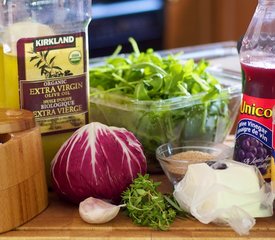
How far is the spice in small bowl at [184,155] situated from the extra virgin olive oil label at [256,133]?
0.22 feet

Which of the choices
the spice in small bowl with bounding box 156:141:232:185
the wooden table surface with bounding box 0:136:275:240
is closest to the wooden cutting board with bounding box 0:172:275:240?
the wooden table surface with bounding box 0:136:275:240

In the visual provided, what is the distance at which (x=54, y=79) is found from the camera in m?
1.13

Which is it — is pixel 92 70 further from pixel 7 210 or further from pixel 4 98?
pixel 7 210

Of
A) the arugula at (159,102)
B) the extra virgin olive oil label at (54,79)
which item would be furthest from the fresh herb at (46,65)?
the arugula at (159,102)

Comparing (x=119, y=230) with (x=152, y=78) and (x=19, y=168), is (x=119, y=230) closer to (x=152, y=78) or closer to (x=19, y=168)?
(x=19, y=168)

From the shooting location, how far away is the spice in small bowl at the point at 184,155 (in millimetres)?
1130

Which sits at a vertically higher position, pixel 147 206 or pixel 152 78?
pixel 152 78

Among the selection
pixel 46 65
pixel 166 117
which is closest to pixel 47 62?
pixel 46 65

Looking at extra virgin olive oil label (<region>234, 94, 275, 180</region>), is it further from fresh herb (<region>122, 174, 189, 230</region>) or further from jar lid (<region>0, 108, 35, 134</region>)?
jar lid (<region>0, 108, 35, 134</region>)

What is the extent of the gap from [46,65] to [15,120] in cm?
14

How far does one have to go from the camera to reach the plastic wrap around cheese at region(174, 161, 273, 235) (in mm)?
1007

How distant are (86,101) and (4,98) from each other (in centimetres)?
13

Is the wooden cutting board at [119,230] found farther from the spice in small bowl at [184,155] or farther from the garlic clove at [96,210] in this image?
the spice in small bowl at [184,155]

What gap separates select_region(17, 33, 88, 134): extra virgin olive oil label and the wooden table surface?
17 cm
